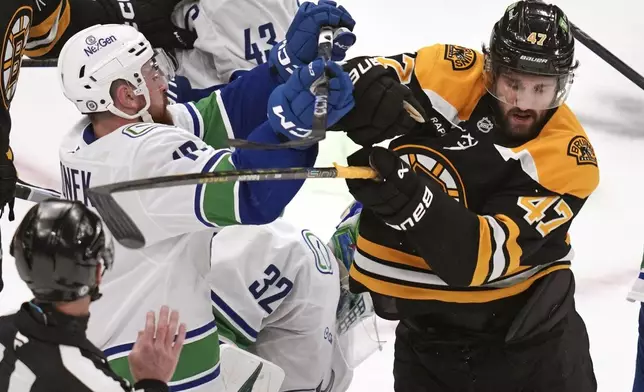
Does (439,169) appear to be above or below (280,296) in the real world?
above

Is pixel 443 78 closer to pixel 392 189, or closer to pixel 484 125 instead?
pixel 484 125

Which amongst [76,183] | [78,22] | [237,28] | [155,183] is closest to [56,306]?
Result: [155,183]

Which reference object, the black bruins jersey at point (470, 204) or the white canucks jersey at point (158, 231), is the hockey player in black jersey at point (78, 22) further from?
the black bruins jersey at point (470, 204)

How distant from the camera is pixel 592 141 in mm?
3771

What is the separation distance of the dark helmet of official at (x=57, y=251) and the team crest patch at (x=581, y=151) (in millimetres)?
926

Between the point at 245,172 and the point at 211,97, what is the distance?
78cm

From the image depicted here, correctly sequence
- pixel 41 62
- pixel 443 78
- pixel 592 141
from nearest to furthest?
pixel 443 78 < pixel 41 62 < pixel 592 141

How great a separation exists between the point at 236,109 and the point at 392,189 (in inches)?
28.0

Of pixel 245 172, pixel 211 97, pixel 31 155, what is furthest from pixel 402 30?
pixel 245 172

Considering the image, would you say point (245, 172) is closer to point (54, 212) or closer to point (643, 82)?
point (54, 212)

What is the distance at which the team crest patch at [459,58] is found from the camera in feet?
6.77

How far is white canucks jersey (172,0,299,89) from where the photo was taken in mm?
2746

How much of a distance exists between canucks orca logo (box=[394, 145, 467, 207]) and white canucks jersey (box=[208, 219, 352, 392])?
565 mm

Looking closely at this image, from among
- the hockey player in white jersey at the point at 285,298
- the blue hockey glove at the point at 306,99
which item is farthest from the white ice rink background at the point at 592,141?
the blue hockey glove at the point at 306,99
